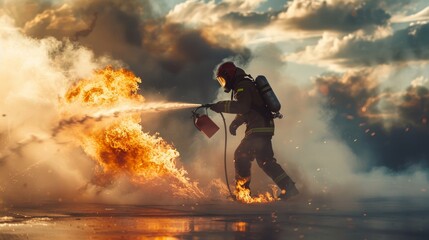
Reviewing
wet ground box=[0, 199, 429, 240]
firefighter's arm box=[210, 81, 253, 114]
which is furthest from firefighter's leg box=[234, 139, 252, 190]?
firefighter's arm box=[210, 81, 253, 114]

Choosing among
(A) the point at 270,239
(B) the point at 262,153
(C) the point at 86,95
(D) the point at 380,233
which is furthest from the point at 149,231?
(C) the point at 86,95

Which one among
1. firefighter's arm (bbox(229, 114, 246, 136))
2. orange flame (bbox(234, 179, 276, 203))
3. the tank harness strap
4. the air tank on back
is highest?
the air tank on back

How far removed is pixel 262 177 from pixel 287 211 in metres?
8.70

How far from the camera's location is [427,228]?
10.4 meters

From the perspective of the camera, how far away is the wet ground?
9.23 meters

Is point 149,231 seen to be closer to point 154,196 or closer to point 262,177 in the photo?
point 154,196

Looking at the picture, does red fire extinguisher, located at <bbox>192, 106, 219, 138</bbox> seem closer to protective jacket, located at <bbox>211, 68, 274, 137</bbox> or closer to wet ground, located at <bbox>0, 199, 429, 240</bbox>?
protective jacket, located at <bbox>211, 68, 274, 137</bbox>

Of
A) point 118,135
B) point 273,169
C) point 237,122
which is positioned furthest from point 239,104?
point 118,135

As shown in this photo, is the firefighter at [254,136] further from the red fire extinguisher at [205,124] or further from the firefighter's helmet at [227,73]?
the red fire extinguisher at [205,124]

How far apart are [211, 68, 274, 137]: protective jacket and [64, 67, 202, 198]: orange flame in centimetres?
199

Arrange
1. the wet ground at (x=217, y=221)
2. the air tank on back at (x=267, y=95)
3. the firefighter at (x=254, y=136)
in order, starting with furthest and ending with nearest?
the firefighter at (x=254, y=136) → the air tank on back at (x=267, y=95) → the wet ground at (x=217, y=221)

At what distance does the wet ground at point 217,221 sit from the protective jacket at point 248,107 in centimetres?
163

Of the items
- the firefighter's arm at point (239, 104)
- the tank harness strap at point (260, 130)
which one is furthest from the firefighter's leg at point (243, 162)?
the firefighter's arm at point (239, 104)

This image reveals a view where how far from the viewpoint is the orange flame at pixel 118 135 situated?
15328 mm
